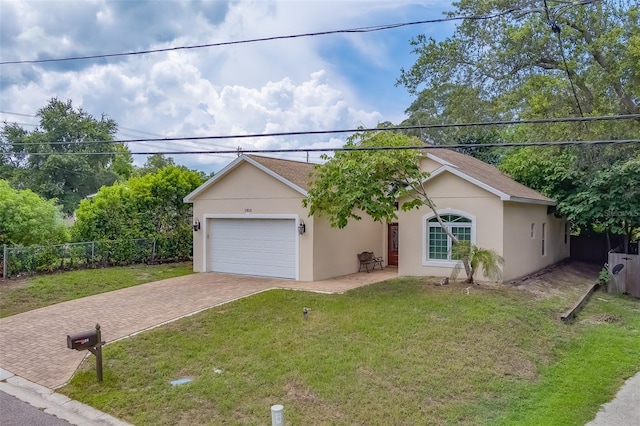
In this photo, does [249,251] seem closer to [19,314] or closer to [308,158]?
[19,314]

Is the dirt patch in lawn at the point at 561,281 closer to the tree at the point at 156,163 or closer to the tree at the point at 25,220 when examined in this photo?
the tree at the point at 25,220

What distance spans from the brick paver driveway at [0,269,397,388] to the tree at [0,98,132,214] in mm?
27597

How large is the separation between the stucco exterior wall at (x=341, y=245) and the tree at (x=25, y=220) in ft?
32.0

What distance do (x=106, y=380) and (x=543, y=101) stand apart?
13022mm

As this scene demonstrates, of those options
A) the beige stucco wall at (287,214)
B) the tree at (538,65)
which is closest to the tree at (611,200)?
the tree at (538,65)

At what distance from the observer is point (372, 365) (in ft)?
23.9

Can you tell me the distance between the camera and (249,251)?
51.0 ft

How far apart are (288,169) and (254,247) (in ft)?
9.79

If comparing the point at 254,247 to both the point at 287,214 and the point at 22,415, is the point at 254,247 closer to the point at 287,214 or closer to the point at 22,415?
the point at 287,214

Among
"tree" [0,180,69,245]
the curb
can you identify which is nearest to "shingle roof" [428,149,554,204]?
the curb

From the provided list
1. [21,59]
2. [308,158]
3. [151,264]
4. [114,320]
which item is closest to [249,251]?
[151,264]

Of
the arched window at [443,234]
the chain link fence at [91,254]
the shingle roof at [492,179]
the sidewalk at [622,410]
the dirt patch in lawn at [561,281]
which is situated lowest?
the sidewalk at [622,410]

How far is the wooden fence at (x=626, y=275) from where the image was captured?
47.0ft

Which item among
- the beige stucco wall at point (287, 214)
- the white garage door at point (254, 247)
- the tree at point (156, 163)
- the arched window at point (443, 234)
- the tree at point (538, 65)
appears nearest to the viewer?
the tree at point (538, 65)
